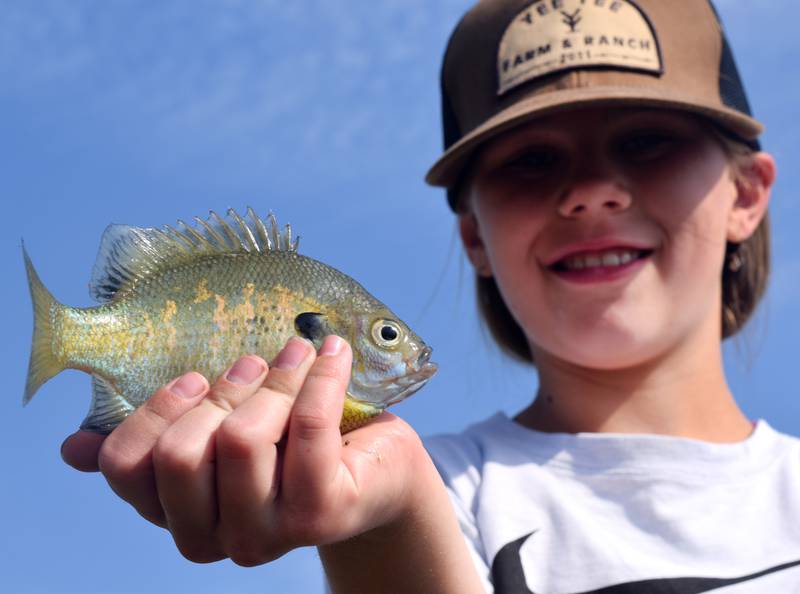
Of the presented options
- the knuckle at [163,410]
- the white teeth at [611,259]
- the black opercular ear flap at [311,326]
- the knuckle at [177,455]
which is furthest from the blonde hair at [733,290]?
the knuckle at [177,455]

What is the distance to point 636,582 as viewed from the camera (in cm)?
384

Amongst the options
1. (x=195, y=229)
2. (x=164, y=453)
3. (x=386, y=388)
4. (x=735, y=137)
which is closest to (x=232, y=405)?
(x=164, y=453)

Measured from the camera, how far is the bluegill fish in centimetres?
240

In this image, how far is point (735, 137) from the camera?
4586 mm

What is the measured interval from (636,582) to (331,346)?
2279mm

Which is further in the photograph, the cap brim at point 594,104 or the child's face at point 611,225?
the child's face at point 611,225

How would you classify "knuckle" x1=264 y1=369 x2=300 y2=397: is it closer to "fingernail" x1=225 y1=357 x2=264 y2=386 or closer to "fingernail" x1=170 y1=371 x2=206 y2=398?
"fingernail" x1=225 y1=357 x2=264 y2=386

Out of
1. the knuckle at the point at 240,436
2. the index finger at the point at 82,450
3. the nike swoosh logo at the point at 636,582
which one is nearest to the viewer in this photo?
the knuckle at the point at 240,436

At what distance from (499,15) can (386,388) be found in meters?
2.77

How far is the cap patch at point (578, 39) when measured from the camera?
13.8ft

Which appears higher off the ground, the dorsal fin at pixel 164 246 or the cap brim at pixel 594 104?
the cap brim at pixel 594 104

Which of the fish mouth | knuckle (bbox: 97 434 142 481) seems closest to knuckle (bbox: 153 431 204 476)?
Answer: knuckle (bbox: 97 434 142 481)

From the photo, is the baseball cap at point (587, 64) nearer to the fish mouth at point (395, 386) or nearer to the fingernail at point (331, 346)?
the fish mouth at point (395, 386)

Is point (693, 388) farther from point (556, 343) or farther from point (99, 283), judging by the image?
point (99, 283)
